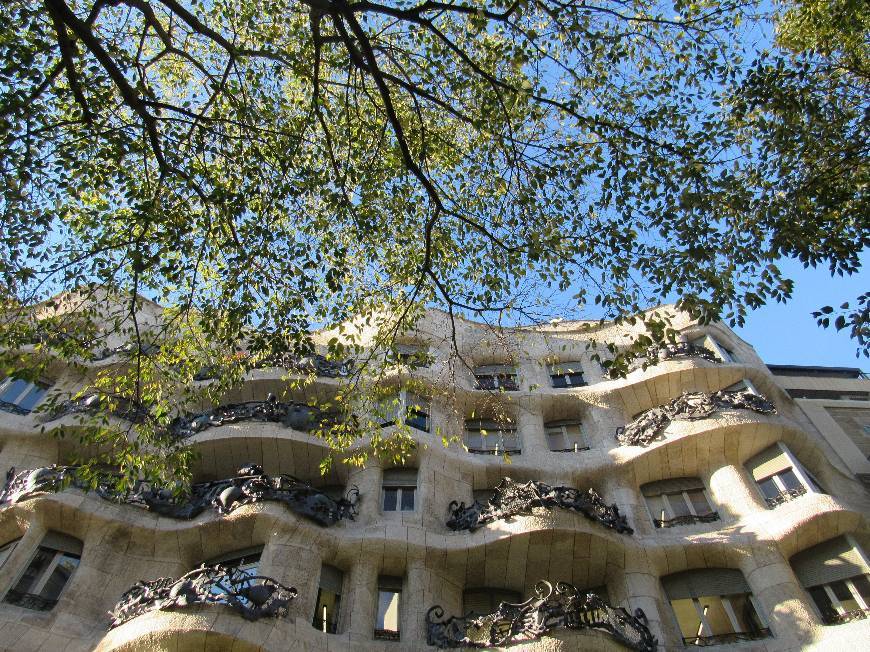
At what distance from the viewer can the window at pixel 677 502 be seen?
53.3 feet

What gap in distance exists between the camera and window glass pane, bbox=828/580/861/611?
1354 cm

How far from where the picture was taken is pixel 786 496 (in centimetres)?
1556

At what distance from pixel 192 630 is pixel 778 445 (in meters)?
13.8

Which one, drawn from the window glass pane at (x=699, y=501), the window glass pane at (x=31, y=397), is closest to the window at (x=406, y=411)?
the window glass pane at (x=699, y=501)

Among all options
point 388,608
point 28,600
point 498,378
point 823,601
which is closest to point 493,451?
point 498,378

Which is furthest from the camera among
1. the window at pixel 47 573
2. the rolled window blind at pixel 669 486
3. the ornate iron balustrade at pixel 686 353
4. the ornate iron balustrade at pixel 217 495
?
the ornate iron balustrade at pixel 686 353

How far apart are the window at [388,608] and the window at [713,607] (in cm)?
582

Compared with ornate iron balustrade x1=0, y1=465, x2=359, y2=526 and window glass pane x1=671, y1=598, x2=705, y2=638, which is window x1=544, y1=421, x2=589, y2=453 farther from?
ornate iron balustrade x1=0, y1=465, x2=359, y2=526

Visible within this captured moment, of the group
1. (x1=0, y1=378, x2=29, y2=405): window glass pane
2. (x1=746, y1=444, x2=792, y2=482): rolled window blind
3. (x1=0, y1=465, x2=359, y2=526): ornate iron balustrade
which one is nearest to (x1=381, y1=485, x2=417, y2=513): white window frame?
(x1=0, y1=465, x2=359, y2=526): ornate iron balustrade

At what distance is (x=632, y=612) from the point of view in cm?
1410

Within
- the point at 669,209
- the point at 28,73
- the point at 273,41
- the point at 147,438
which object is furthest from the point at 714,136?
the point at 147,438

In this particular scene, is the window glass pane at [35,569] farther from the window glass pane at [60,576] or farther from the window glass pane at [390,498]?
the window glass pane at [390,498]

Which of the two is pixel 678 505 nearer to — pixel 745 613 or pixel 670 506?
pixel 670 506

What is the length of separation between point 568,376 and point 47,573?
14869 millimetres
